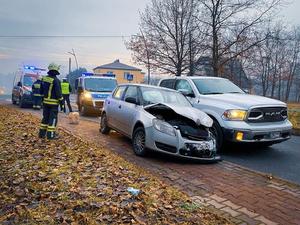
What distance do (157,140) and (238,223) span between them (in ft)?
9.76

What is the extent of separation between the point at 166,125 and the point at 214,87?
2784 mm

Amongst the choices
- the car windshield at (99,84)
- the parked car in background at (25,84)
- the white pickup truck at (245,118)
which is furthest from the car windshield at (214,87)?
the parked car in background at (25,84)

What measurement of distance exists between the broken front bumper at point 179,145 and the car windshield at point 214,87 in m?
2.23

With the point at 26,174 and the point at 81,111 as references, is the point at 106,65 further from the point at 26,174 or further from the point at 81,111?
the point at 26,174

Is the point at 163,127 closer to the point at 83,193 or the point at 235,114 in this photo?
the point at 235,114

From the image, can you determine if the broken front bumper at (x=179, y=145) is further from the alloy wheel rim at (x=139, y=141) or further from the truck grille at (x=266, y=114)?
the truck grille at (x=266, y=114)

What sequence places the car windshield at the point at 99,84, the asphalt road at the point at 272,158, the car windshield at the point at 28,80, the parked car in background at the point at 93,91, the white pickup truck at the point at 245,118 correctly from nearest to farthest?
the asphalt road at the point at 272,158 < the white pickup truck at the point at 245,118 < the parked car in background at the point at 93,91 < the car windshield at the point at 99,84 < the car windshield at the point at 28,80

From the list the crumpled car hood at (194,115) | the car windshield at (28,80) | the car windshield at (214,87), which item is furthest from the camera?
the car windshield at (28,80)

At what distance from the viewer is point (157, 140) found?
6.61 meters

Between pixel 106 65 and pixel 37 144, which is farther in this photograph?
pixel 106 65

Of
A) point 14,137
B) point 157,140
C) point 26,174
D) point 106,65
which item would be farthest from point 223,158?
point 106,65

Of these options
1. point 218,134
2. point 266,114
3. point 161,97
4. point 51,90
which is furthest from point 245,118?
point 51,90

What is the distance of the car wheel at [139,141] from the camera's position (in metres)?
6.96

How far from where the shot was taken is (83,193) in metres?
4.44
